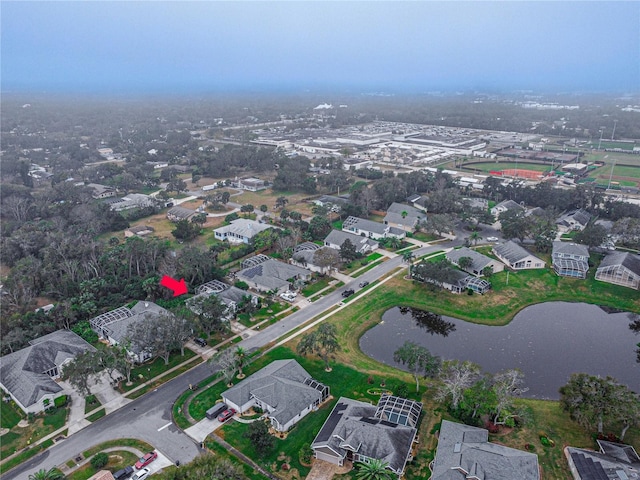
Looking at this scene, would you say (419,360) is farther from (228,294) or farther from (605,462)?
(228,294)

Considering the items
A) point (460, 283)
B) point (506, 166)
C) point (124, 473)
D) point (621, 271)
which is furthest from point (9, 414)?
point (506, 166)

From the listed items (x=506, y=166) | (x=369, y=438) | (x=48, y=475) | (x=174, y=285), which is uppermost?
(x=506, y=166)

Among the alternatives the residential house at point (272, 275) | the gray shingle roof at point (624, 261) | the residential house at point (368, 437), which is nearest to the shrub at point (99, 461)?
the residential house at point (368, 437)

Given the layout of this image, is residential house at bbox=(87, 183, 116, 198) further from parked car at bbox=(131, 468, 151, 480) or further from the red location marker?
parked car at bbox=(131, 468, 151, 480)

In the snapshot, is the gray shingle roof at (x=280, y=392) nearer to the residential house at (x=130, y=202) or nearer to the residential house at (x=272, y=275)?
the residential house at (x=272, y=275)

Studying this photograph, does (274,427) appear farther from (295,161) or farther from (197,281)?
(295,161)
